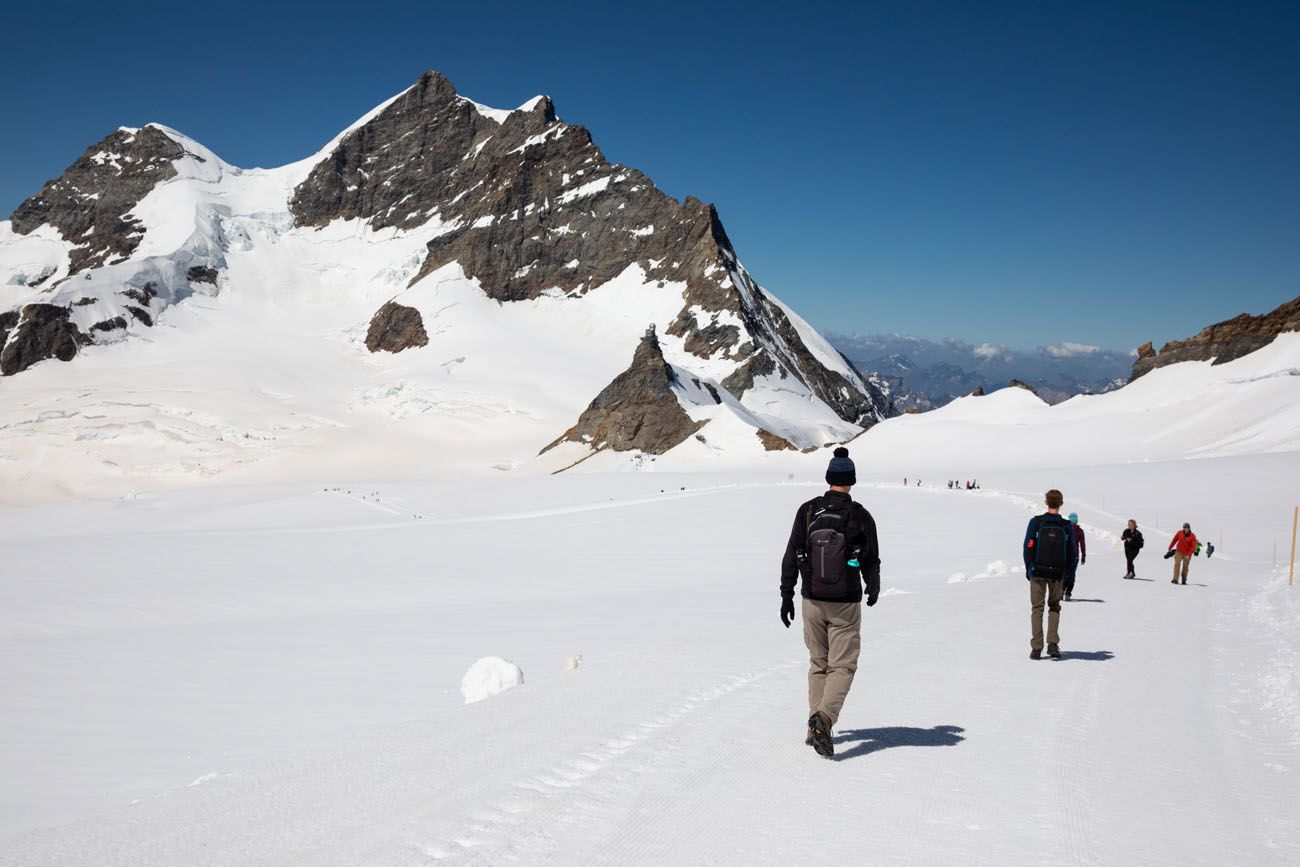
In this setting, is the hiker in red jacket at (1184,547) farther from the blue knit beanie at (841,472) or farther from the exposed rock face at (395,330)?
the exposed rock face at (395,330)

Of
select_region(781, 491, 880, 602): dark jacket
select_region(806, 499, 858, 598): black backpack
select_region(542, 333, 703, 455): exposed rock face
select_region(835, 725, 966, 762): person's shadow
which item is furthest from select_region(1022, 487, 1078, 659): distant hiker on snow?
select_region(542, 333, 703, 455): exposed rock face

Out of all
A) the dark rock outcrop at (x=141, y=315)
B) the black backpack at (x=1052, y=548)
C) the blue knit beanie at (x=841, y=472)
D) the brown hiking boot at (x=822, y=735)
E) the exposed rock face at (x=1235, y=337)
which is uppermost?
the dark rock outcrop at (x=141, y=315)

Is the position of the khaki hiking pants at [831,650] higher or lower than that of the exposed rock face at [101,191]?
lower

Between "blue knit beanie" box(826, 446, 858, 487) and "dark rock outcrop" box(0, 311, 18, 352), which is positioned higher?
"dark rock outcrop" box(0, 311, 18, 352)

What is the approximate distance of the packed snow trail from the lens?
4.67 m

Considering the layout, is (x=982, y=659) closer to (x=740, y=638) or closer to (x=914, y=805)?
(x=740, y=638)

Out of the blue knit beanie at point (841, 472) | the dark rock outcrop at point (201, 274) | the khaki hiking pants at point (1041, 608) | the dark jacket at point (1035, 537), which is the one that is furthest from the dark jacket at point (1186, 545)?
the dark rock outcrop at point (201, 274)

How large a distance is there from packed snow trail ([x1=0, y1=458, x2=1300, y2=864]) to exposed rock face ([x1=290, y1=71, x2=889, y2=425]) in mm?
90626

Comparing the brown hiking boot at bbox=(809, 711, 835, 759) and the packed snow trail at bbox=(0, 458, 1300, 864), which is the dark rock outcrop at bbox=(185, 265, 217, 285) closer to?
the packed snow trail at bbox=(0, 458, 1300, 864)

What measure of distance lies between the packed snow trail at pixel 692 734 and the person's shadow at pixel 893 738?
0.03 m

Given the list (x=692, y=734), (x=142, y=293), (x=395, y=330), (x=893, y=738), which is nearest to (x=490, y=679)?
(x=692, y=734)

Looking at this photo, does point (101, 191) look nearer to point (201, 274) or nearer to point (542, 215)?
point (201, 274)

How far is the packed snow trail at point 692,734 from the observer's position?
4.67 m

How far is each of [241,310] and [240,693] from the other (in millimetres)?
151138
